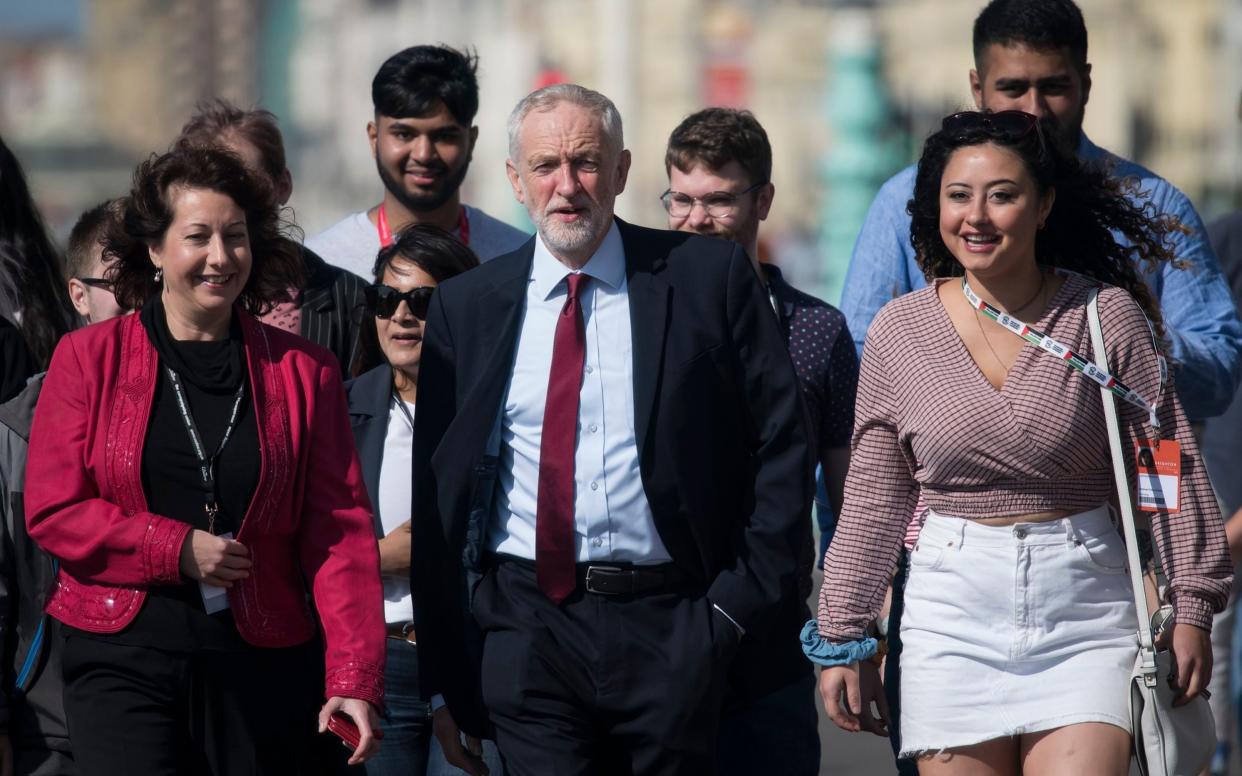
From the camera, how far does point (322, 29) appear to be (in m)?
41.7

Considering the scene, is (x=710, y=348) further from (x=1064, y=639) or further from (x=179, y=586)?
(x=179, y=586)

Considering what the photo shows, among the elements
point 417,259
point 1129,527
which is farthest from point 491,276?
point 1129,527

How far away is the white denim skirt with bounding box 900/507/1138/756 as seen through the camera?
13.1ft

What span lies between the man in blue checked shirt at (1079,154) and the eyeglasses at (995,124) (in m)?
0.66

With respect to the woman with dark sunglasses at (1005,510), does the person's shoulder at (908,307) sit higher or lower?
higher

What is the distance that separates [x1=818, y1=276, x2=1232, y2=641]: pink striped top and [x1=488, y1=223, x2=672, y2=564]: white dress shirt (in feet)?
1.48

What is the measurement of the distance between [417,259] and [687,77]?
31.1 m

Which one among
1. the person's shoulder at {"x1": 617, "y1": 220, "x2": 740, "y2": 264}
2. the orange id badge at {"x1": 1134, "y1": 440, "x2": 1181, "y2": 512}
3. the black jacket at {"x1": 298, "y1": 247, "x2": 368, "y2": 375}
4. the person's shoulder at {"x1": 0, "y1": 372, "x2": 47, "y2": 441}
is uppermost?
the person's shoulder at {"x1": 617, "y1": 220, "x2": 740, "y2": 264}

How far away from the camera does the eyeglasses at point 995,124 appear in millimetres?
4289

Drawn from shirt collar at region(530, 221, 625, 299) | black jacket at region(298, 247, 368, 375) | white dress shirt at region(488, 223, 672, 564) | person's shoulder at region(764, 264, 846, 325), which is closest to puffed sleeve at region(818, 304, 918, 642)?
white dress shirt at region(488, 223, 672, 564)

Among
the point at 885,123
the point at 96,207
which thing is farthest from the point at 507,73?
the point at 96,207

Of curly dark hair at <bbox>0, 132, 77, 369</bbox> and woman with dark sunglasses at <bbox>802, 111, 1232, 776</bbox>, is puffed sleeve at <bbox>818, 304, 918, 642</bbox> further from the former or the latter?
curly dark hair at <bbox>0, 132, 77, 369</bbox>

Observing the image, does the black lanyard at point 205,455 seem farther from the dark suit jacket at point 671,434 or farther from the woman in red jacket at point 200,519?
the dark suit jacket at point 671,434

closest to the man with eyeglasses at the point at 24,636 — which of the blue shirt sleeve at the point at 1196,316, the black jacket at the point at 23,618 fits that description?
the black jacket at the point at 23,618
